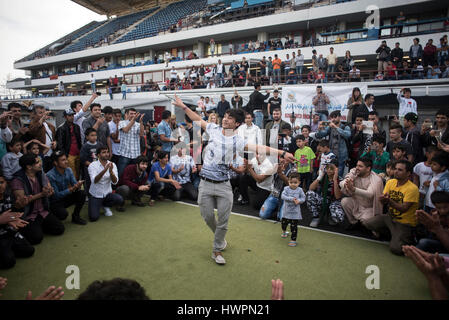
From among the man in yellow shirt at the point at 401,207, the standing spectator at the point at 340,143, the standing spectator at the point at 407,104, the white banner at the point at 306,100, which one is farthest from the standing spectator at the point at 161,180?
the standing spectator at the point at 407,104

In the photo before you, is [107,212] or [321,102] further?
[321,102]

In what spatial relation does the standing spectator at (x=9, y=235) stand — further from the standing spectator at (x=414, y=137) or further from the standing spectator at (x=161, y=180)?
the standing spectator at (x=414, y=137)

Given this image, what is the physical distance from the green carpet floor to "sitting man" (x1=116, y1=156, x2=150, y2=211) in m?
1.13

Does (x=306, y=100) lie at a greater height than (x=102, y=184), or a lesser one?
greater

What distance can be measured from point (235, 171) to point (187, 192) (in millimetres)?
2199

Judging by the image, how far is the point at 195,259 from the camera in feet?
12.6

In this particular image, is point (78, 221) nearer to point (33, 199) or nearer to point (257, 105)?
point (33, 199)

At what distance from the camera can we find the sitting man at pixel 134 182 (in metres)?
6.18

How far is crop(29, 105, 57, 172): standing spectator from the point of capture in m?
5.89

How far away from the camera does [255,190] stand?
21.4 feet

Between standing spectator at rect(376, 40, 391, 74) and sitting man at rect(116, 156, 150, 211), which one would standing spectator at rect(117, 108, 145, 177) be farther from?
standing spectator at rect(376, 40, 391, 74)

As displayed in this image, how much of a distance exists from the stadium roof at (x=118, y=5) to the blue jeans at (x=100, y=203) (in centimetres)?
4169

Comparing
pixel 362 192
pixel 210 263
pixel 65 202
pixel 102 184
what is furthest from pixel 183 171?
pixel 362 192

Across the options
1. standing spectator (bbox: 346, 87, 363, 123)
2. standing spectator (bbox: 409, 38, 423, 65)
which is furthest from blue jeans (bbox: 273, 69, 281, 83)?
standing spectator (bbox: 346, 87, 363, 123)
